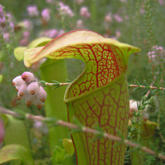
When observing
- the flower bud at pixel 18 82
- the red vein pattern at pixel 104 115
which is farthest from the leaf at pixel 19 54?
the red vein pattern at pixel 104 115

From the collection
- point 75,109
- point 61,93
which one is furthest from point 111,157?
point 61,93

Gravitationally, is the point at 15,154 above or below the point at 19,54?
below

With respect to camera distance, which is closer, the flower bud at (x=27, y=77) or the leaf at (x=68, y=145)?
the flower bud at (x=27, y=77)

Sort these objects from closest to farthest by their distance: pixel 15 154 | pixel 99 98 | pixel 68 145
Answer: pixel 99 98 < pixel 68 145 < pixel 15 154

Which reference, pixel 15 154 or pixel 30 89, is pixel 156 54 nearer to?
pixel 30 89

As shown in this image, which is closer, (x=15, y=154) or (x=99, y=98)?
(x=99, y=98)

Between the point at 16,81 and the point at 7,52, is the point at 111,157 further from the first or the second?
the point at 7,52

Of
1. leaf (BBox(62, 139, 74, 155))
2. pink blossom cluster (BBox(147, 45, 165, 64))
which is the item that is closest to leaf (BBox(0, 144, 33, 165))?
leaf (BBox(62, 139, 74, 155))

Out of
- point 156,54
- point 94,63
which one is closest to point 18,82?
point 94,63

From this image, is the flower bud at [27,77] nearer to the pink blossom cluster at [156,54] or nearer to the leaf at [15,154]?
the leaf at [15,154]
